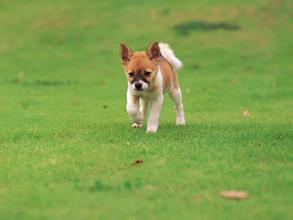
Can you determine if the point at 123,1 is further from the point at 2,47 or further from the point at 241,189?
the point at 241,189

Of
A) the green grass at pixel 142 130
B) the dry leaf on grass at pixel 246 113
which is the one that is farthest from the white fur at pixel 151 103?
the dry leaf on grass at pixel 246 113

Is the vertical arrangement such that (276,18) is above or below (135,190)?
above

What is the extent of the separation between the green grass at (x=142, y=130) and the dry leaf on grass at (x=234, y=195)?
0.24 ft

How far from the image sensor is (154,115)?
985 cm

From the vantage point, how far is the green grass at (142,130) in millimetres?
5973

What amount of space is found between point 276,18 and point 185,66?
6787 mm

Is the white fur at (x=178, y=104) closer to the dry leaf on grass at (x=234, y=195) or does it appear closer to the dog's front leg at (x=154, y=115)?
the dog's front leg at (x=154, y=115)

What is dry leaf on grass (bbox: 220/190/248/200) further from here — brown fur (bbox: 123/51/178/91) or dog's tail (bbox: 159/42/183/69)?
dog's tail (bbox: 159/42/183/69)

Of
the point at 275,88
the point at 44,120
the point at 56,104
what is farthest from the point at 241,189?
the point at 275,88

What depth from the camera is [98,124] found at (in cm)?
1088

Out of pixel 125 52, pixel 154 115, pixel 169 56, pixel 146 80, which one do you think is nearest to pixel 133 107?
pixel 154 115

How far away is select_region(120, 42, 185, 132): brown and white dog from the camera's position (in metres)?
9.57


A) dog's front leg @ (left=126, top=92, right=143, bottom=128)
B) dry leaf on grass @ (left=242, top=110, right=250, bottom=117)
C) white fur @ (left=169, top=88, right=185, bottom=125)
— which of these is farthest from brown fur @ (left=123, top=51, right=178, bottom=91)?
dry leaf on grass @ (left=242, top=110, right=250, bottom=117)

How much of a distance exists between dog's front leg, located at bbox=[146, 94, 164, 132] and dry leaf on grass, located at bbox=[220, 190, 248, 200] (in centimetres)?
372
